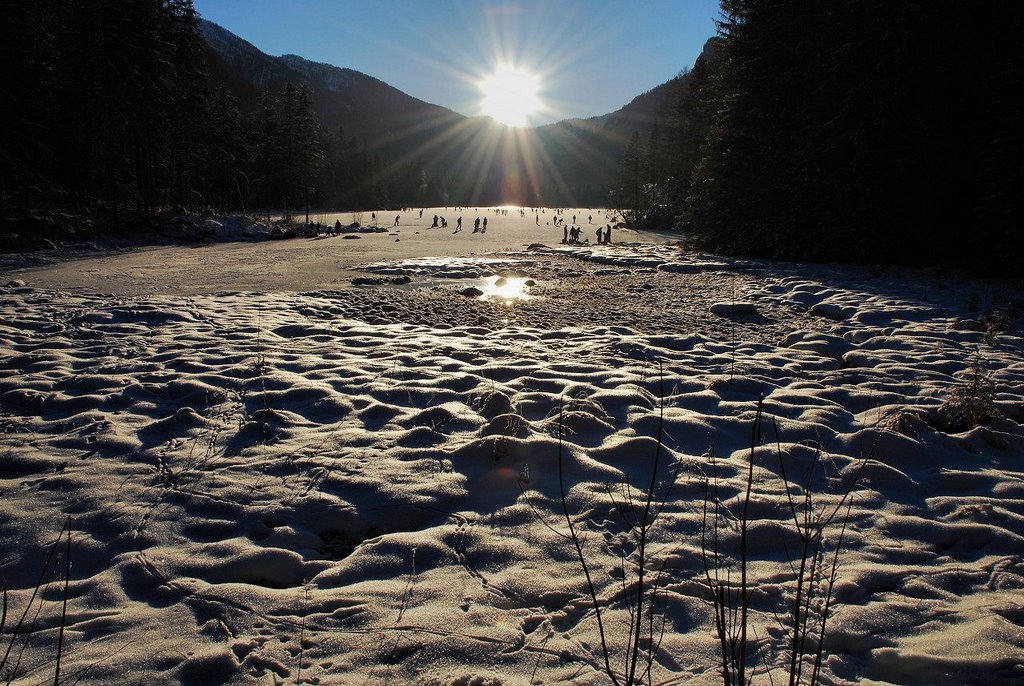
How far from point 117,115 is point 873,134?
37861mm

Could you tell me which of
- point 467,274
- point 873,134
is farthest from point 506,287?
point 873,134

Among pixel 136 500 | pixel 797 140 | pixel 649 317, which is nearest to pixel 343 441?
pixel 136 500

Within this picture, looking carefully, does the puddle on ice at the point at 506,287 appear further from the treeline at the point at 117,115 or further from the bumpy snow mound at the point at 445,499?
the treeline at the point at 117,115

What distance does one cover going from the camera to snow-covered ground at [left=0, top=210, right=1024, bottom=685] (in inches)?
86.0

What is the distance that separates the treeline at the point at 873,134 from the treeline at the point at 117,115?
30.8 metres

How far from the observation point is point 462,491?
11.5 ft

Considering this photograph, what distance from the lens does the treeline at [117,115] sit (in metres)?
28.1

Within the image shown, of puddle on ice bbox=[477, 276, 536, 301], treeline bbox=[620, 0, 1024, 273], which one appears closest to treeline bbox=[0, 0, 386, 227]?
puddle on ice bbox=[477, 276, 536, 301]

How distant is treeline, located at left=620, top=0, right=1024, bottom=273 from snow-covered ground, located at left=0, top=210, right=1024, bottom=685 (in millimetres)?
7727

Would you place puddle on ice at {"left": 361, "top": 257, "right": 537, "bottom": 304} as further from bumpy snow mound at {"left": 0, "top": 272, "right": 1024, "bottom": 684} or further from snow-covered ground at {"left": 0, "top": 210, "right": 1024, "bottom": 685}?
bumpy snow mound at {"left": 0, "top": 272, "right": 1024, "bottom": 684}

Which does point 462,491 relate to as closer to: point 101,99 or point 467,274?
point 467,274

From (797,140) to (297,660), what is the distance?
69.3 ft

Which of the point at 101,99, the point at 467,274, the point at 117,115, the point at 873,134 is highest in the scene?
the point at 101,99

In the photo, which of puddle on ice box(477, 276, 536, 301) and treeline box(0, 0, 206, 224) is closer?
puddle on ice box(477, 276, 536, 301)
